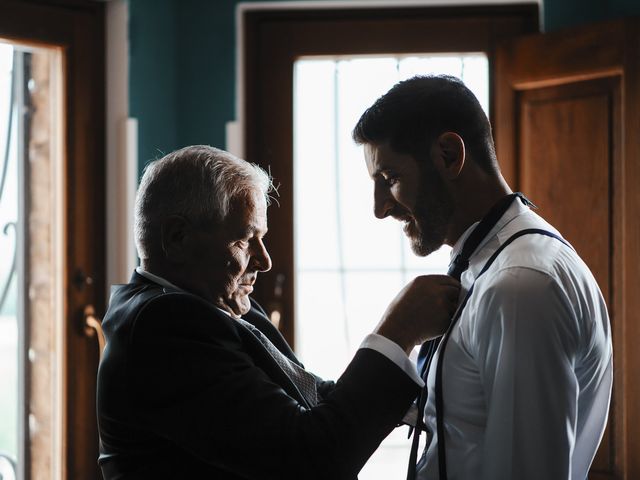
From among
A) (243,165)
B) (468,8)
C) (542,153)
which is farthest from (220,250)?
(468,8)

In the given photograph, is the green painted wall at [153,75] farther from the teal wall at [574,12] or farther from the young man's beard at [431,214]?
the young man's beard at [431,214]

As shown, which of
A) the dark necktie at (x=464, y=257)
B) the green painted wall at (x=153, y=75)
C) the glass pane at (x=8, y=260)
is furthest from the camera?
the green painted wall at (x=153, y=75)

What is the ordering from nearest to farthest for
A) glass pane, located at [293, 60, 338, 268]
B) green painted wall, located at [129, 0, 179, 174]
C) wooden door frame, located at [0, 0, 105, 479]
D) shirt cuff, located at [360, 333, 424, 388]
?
shirt cuff, located at [360, 333, 424, 388] → wooden door frame, located at [0, 0, 105, 479] → green painted wall, located at [129, 0, 179, 174] → glass pane, located at [293, 60, 338, 268]

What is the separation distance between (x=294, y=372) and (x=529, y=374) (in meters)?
0.46

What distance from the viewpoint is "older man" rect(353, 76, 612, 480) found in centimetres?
112

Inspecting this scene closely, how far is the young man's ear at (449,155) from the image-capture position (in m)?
1.31

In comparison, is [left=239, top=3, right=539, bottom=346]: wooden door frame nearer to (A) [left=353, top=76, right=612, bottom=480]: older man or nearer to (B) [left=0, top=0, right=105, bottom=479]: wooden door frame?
(B) [left=0, top=0, right=105, bottom=479]: wooden door frame

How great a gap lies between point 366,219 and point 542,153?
718mm

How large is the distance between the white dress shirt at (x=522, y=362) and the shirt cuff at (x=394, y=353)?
0.18ft

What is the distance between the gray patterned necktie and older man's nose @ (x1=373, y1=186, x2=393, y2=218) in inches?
12.1

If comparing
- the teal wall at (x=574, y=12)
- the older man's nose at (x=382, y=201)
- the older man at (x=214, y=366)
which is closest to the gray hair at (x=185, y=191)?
the older man at (x=214, y=366)

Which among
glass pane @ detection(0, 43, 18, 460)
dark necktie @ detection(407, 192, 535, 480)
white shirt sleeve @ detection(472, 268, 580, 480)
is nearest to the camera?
white shirt sleeve @ detection(472, 268, 580, 480)

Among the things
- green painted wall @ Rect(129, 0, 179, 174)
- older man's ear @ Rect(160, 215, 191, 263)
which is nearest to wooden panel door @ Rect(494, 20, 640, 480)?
green painted wall @ Rect(129, 0, 179, 174)

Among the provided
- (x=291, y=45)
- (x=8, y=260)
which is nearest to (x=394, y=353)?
(x=8, y=260)
